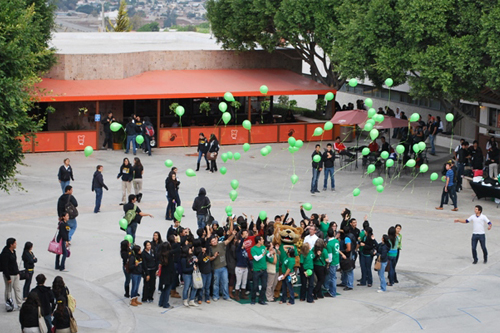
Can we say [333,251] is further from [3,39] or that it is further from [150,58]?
[150,58]

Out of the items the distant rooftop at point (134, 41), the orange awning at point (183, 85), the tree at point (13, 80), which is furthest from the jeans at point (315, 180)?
the distant rooftop at point (134, 41)

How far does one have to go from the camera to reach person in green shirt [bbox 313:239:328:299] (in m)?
16.0

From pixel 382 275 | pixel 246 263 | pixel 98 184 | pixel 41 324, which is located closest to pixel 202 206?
pixel 98 184

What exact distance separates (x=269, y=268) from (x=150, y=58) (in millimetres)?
20049

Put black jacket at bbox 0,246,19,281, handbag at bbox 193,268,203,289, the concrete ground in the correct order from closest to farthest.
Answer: black jacket at bbox 0,246,19,281 → the concrete ground → handbag at bbox 193,268,203,289

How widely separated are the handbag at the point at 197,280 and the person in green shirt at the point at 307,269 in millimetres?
1910

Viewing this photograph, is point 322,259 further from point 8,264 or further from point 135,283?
point 8,264

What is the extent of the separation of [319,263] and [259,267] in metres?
1.18

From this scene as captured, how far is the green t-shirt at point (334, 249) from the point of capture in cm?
1639

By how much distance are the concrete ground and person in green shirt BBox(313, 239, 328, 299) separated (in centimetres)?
27

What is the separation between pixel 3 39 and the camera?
585 inches

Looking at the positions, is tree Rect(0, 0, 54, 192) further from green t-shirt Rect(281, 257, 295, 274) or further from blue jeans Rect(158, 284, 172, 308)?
green t-shirt Rect(281, 257, 295, 274)

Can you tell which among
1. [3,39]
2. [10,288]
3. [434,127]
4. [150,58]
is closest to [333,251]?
[10,288]

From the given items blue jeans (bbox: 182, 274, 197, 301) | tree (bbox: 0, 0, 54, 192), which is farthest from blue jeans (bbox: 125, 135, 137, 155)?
blue jeans (bbox: 182, 274, 197, 301)
